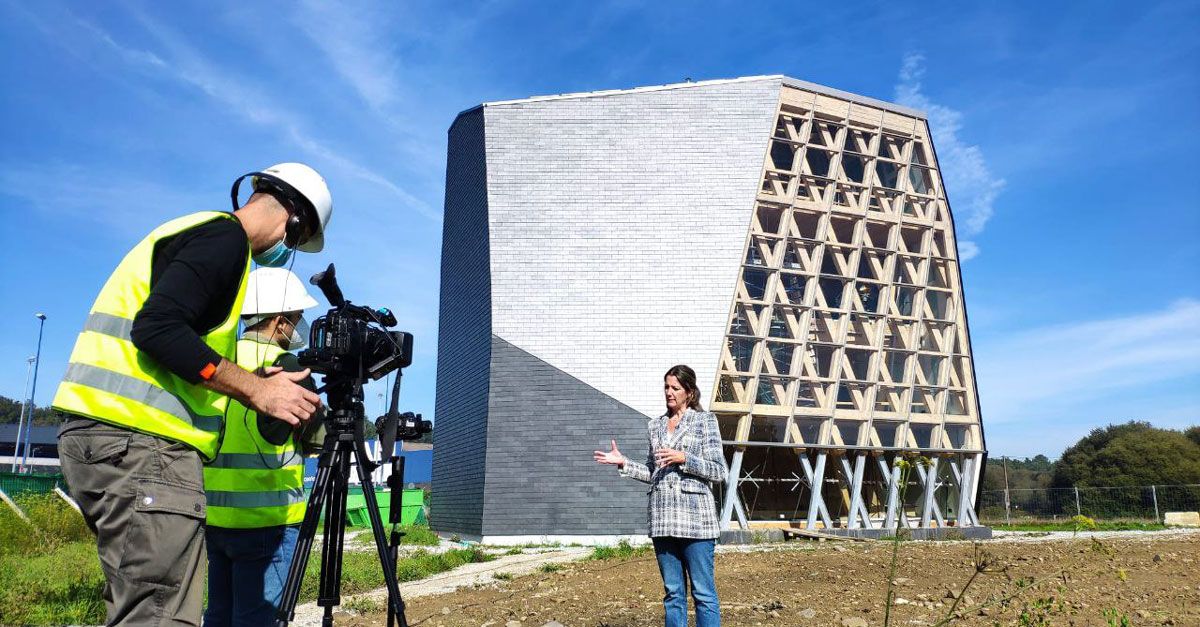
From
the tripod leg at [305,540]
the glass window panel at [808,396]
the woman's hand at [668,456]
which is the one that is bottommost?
the tripod leg at [305,540]

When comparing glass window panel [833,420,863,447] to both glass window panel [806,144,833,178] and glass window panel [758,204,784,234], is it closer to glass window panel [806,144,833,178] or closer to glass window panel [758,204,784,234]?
glass window panel [758,204,784,234]

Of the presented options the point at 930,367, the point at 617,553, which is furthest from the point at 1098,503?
the point at 617,553

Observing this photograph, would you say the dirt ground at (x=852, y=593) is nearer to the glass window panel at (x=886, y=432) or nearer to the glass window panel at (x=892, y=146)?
the glass window panel at (x=886, y=432)

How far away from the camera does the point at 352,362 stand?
3418mm

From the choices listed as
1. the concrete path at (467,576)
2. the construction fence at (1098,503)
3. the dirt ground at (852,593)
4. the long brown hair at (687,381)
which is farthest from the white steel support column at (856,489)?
the long brown hair at (687,381)

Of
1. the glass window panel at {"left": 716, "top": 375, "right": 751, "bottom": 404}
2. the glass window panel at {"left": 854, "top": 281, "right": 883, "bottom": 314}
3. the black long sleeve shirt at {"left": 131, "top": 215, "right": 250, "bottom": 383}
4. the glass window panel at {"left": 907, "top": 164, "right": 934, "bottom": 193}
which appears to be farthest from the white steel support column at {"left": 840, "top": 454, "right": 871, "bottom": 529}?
the black long sleeve shirt at {"left": 131, "top": 215, "right": 250, "bottom": 383}

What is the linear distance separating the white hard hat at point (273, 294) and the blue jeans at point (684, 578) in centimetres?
241

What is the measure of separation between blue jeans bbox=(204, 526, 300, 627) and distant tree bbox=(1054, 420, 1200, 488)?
45.6 metres

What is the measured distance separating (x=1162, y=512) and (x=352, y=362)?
116ft

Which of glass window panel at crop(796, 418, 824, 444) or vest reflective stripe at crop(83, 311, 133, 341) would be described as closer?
vest reflective stripe at crop(83, 311, 133, 341)

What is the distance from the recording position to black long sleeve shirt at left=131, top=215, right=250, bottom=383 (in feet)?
7.28

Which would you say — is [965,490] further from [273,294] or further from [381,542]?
[273,294]

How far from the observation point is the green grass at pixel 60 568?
7016mm

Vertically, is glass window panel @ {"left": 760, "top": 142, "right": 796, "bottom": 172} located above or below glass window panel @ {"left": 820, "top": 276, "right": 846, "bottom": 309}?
above
